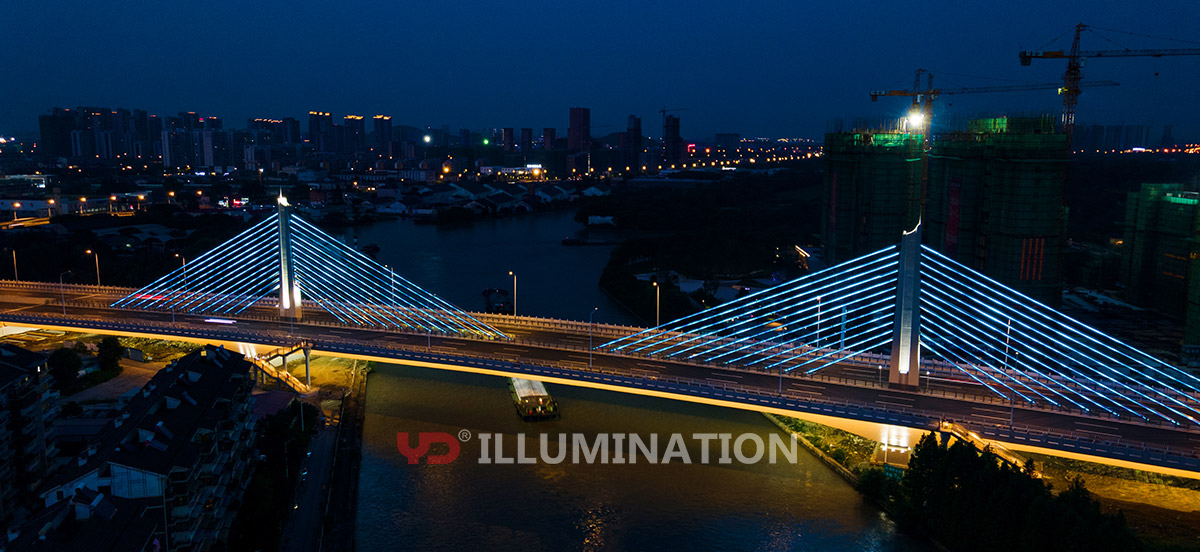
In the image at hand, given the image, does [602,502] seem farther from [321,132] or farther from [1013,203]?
[321,132]

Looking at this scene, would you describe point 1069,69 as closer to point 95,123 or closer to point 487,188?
point 487,188

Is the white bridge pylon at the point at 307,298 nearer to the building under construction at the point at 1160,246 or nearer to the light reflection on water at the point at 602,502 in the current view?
the light reflection on water at the point at 602,502

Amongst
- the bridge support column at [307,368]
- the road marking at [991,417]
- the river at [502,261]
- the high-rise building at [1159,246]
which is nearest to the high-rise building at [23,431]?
the bridge support column at [307,368]

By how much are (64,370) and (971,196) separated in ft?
42.2

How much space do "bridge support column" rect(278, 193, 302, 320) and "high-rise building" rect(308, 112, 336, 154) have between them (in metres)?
62.9

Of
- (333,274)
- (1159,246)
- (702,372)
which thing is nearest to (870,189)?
(1159,246)

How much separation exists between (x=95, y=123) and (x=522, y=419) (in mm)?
62033

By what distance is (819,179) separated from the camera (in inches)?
1703

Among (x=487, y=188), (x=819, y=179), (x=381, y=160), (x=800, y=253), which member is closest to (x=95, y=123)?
(x=381, y=160)

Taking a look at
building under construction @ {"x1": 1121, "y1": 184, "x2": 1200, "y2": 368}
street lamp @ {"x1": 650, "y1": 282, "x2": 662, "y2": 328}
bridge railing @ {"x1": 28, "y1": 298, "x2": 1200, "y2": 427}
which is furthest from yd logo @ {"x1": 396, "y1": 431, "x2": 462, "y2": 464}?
building under construction @ {"x1": 1121, "y1": 184, "x2": 1200, "y2": 368}

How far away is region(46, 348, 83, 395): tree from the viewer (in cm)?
996

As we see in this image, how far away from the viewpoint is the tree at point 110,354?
10.8 metres

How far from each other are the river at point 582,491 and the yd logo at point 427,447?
10 cm

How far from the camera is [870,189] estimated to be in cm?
1562
